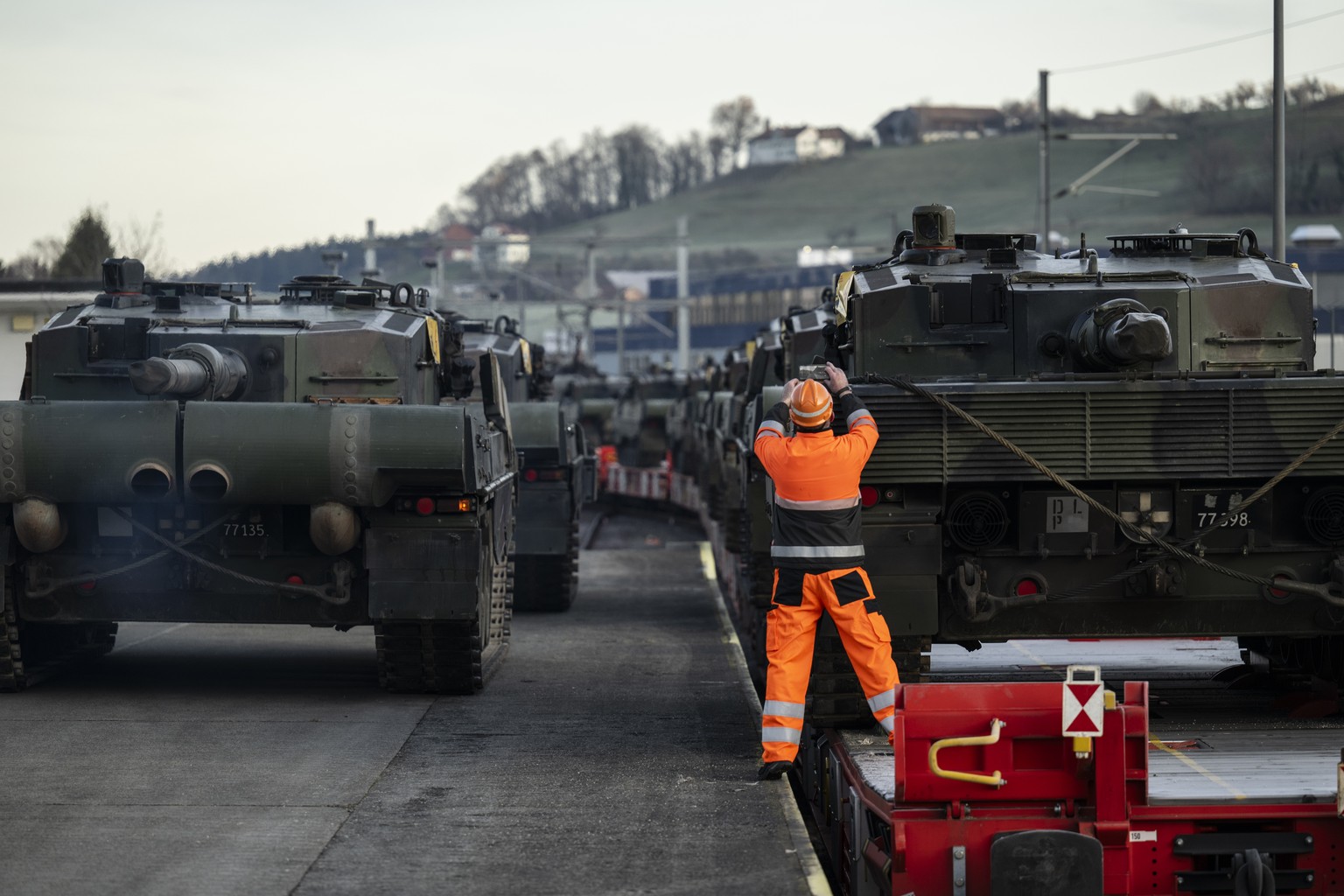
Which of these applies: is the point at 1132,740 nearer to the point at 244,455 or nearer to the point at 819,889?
the point at 819,889

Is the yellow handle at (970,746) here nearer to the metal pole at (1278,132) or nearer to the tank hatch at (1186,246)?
the tank hatch at (1186,246)

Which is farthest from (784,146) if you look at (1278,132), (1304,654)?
(1304,654)

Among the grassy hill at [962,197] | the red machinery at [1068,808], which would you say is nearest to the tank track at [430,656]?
the red machinery at [1068,808]

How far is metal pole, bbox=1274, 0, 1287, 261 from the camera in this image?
19.7 metres

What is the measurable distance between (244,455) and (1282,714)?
18.9 feet

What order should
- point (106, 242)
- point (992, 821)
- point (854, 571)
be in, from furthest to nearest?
point (106, 242)
point (854, 571)
point (992, 821)

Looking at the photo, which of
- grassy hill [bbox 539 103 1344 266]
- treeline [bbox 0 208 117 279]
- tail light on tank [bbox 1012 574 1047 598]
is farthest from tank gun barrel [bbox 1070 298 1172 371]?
grassy hill [bbox 539 103 1344 266]

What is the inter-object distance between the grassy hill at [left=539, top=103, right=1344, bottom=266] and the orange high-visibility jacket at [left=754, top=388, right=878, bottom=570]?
169 ft

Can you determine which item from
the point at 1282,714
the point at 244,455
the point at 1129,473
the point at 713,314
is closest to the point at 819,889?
the point at 1129,473

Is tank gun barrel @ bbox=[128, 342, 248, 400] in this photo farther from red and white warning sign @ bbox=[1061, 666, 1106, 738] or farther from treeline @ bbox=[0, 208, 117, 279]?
treeline @ bbox=[0, 208, 117, 279]

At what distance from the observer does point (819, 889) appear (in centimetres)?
706

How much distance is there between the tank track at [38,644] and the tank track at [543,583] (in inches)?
191

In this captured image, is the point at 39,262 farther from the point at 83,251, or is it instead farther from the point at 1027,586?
the point at 1027,586

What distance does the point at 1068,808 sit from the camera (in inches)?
271
